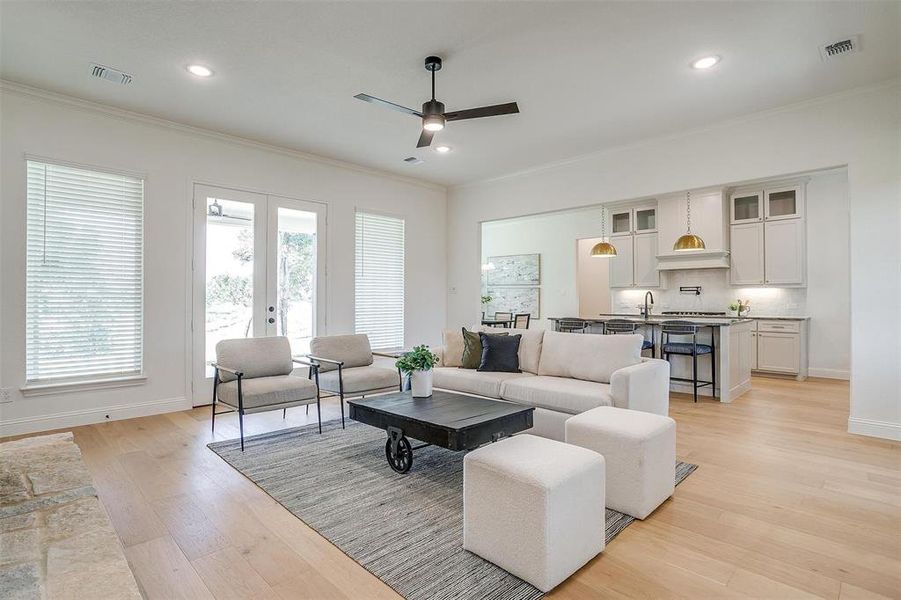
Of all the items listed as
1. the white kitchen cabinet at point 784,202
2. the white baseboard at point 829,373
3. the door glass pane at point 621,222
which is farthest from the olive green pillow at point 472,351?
the white baseboard at point 829,373

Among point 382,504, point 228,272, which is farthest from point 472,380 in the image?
point 228,272

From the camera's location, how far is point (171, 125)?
4.75 metres

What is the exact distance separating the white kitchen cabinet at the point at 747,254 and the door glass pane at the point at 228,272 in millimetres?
7069

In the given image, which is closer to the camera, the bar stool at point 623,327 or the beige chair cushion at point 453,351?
the beige chair cushion at point 453,351

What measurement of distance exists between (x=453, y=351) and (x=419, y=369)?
4.35ft

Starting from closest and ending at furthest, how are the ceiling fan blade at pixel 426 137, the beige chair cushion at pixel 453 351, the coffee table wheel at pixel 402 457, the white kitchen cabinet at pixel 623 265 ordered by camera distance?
1. the coffee table wheel at pixel 402 457
2. the ceiling fan blade at pixel 426 137
3. the beige chair cushion at pixel 453 351
4. the white kitchen cabinet at pixel 623 265

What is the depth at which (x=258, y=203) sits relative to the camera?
5391 mm

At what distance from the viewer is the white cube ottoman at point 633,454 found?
8.20ft

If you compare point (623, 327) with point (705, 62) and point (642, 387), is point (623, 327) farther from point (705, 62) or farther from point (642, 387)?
point (705, 62)

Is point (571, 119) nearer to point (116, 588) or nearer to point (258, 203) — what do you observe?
point (258, 203)

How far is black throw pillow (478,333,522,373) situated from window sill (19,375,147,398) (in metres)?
3.39

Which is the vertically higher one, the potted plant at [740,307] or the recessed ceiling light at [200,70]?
the recessed ceiling light at [200,70]

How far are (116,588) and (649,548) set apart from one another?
2.14 meters

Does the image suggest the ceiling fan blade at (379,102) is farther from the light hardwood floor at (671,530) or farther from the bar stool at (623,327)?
the bar stool at (623,327)
